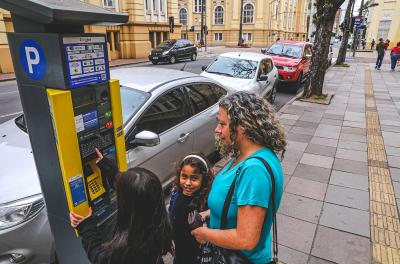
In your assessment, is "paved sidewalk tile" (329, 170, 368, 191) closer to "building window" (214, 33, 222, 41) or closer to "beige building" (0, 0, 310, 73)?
"beige building" (0, 0, 310, 73)

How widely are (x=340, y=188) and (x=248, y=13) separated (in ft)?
176

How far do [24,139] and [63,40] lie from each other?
5.96 ft

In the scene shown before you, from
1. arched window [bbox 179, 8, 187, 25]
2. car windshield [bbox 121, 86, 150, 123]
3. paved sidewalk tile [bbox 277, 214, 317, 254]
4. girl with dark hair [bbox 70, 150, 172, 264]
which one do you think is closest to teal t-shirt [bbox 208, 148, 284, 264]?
girl with dark hair [bbox 70, 150, 172, 264]

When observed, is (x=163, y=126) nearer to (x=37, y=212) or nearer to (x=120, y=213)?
(x=37, y=212)

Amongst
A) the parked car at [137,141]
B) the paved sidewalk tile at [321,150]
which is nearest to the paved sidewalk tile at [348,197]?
the paved sidewalk tile at [321,150]

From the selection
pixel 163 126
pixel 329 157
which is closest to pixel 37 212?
pixel 163 126

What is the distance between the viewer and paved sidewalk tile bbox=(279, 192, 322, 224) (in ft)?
11.9

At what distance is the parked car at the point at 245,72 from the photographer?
7.50 m

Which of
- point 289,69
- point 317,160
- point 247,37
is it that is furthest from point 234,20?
point 317,160

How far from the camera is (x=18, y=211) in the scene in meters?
2.30

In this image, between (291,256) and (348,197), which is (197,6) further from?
(291,256)

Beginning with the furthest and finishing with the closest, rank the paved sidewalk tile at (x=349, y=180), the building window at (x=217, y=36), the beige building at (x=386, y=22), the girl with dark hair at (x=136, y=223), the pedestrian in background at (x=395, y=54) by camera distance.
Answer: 1. the building window at (x=217, y=36)
2. the beige building at (x=386, y=22)
3. the pedestrian in background at (x=395, y=54)
4. the paved sidewalk tile at (x=349, y=180)
5. the girl with dark hair at (x=136, y=223)

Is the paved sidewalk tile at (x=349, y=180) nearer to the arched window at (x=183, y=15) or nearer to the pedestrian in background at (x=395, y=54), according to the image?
the pedestrian in background at (x=395, y=54)

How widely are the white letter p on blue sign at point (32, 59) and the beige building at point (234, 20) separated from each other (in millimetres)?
50787
